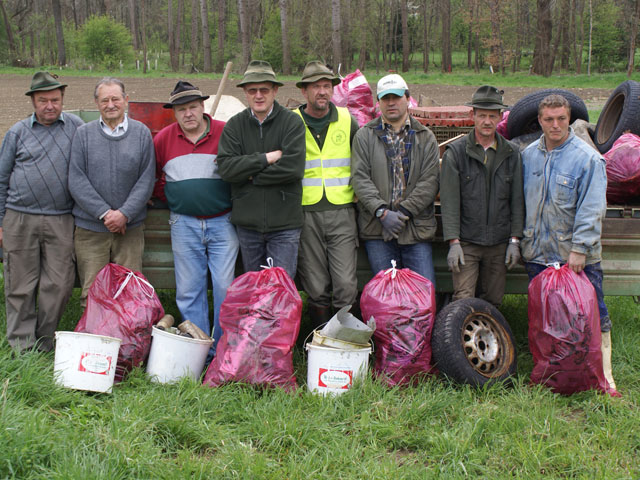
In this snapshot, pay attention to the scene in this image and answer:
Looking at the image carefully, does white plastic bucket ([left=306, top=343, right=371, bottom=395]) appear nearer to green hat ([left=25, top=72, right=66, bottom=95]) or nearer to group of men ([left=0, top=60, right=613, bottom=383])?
group of men ([left=0, top=60, right=613, bottom=383])

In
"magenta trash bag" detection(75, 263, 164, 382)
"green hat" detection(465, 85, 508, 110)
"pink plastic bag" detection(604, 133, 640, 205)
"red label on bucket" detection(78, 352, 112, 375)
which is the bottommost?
"red label on bucket" detection(78, 352, 112, 375)

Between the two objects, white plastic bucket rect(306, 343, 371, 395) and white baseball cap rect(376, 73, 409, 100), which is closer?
white plastic bucket rect(306, 343, 371, 395)

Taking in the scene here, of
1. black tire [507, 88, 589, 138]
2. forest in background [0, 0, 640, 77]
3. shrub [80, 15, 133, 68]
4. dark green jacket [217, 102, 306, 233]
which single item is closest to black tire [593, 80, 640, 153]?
black tire [507, 88, 589, 138]

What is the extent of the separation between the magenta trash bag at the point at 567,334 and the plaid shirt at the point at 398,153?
3.54ft

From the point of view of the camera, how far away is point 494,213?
4129 millimetres

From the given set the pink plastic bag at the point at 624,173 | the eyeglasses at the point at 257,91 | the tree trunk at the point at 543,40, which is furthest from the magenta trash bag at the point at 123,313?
the tree trunk at the point at 543,40

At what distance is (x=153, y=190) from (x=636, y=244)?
3.31 m

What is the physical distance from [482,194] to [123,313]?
2.39m

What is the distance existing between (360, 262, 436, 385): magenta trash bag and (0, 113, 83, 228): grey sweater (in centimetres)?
216

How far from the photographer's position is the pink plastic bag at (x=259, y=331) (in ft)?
12.2

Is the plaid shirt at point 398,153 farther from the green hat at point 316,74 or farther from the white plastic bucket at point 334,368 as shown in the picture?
the white plastic bucket at point 334,368

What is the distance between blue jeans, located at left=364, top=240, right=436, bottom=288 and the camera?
426 centimetres

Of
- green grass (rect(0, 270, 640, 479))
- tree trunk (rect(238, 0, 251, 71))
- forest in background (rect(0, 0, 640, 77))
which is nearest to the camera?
green grass (rect(0, 270, 640, 479))

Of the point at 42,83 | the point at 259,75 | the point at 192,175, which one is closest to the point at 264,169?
the point at 192,175
